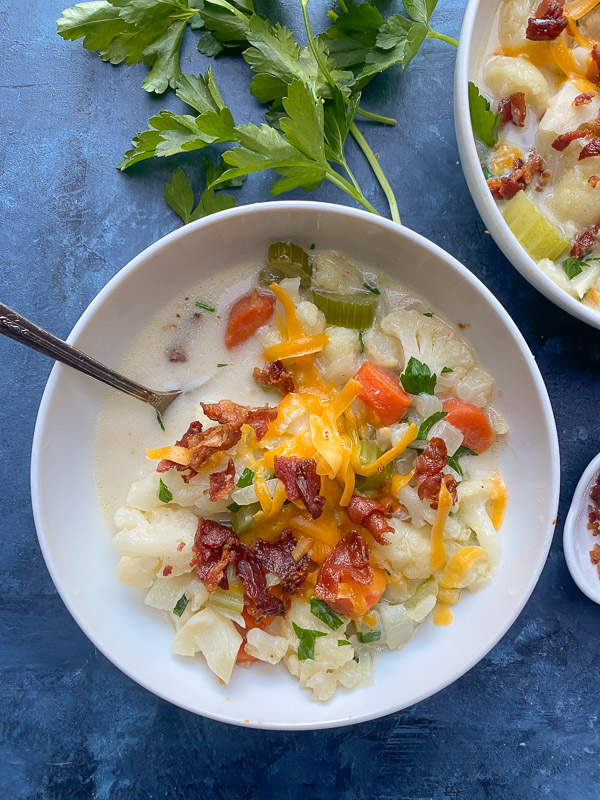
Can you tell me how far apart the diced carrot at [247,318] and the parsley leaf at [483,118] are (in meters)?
0.86

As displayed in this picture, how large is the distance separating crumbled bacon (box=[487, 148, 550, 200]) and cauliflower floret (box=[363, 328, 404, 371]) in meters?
0.59

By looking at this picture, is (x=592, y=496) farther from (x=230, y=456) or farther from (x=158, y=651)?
(x=158, y=651)

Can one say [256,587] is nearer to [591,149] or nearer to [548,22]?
[591,149]

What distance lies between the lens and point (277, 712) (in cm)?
199

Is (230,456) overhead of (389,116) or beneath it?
beneath

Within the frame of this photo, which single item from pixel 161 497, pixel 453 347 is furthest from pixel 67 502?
pixel 453 347

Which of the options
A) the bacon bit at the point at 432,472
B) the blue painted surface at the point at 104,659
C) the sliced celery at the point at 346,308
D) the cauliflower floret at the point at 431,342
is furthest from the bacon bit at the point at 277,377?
the blue painted surface at the point at 104,659

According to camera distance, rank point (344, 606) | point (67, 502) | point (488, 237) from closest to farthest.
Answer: point (344, 606) → point (67, 502) → point (488, 237)

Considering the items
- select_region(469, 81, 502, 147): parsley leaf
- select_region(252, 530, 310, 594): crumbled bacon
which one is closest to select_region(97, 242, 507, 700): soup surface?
select_region(252, 530, 310, 594): crumbled bacon

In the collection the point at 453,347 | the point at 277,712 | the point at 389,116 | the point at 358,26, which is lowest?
the point at 277,712

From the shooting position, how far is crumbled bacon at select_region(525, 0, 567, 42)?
1.93 metres

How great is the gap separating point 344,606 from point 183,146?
154cm

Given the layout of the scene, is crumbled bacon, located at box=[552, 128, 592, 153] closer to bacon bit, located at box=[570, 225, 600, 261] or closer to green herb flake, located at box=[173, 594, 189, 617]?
bacon bit, located at box=[570, 225, 600, 261]

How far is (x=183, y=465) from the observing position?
1874 millimetres
